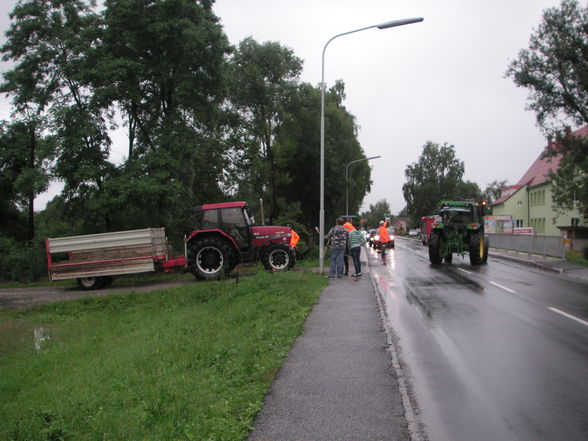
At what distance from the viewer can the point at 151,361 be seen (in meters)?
7.18

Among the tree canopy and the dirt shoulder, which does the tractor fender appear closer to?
the dirt shoulder

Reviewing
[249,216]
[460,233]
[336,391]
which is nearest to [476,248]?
[460,233]

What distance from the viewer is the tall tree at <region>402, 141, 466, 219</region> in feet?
268

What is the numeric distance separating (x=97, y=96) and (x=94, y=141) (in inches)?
90.2

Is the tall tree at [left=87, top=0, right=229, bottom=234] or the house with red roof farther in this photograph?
the house with red roof

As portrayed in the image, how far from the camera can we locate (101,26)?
2373 cm

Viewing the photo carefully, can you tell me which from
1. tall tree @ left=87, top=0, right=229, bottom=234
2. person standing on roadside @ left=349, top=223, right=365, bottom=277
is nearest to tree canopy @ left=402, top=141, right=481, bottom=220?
tall tree @ left=87, top=0, right=229, bottom=234

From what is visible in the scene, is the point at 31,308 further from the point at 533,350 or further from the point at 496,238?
the point at 496,238

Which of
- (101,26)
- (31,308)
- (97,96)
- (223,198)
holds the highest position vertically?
(101,26)

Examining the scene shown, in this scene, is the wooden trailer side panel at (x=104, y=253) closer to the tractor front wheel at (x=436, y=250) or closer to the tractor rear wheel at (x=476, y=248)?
the tractor front wheel at (x=436, y=250)

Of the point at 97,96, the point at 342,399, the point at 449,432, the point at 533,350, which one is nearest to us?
the point at 449,432

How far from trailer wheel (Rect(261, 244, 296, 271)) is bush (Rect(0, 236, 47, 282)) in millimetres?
12403

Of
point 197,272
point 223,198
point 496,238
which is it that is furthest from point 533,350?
point 496,238

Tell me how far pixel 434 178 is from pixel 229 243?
71806 mm
